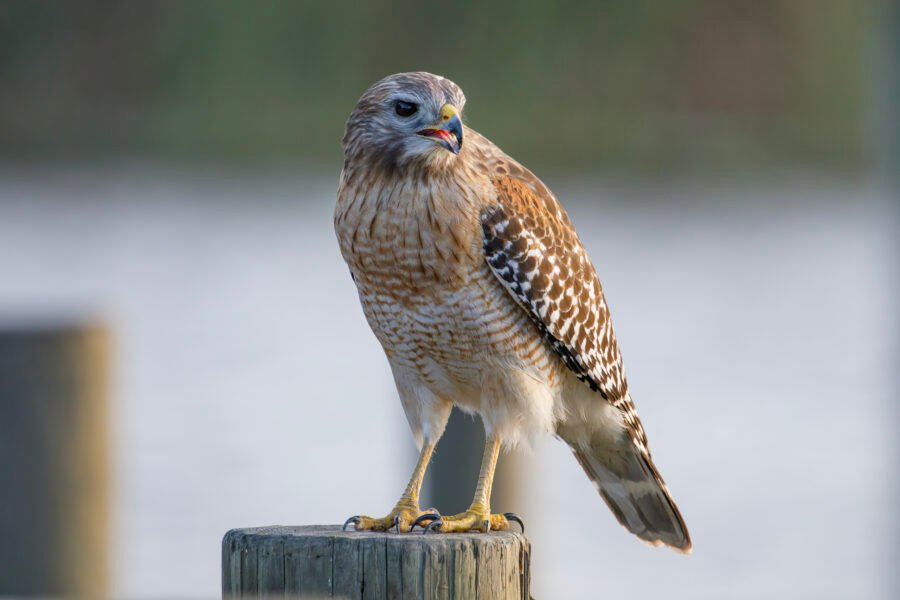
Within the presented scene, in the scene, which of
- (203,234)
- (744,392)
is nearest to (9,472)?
(744,392)

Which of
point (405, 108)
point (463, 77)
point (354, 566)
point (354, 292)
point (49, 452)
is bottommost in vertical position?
point (354, 566)

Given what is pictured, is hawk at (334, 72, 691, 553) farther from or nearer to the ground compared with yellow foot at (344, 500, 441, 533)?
farther from the ground

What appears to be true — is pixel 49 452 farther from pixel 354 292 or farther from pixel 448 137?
pixel 354 292

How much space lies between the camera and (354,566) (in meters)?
3.79

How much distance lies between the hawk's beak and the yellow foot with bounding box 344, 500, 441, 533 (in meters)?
1.12

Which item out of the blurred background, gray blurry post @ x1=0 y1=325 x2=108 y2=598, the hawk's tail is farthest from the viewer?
the blurred background

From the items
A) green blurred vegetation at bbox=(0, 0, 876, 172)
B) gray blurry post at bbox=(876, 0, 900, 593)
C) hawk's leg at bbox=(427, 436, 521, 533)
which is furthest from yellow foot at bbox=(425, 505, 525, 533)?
green blurred vegetation at bbox=(0, 0, 876, 172)

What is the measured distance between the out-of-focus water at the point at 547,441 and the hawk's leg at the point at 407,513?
0.41m

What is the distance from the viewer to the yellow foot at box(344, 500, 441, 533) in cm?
468

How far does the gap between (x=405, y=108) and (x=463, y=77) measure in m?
29.9

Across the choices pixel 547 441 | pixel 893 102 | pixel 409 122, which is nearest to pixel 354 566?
pixel 409 122

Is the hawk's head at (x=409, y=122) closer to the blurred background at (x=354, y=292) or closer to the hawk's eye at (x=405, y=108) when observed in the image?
the hawk's eye at (x=405, y=108)

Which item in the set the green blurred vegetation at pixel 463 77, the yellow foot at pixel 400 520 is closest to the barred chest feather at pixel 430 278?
the yellow foot at pixel 400 520

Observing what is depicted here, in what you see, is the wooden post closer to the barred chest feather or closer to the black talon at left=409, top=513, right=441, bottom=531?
the black talon at left=409, top=513, right=441, bottom=531
